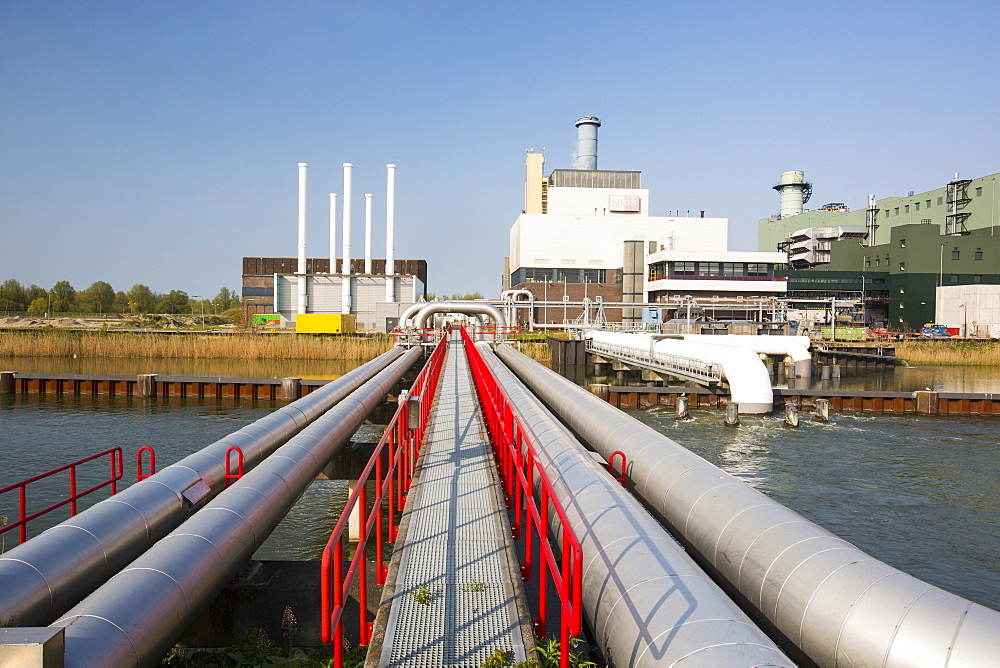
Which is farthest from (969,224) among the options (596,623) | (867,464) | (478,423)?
(596,623)

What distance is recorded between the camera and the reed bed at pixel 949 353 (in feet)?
166

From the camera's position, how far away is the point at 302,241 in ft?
218

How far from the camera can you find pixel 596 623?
4.73 metres

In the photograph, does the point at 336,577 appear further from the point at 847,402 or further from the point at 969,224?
the point at 969,224

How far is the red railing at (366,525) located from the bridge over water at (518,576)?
1.4 inches

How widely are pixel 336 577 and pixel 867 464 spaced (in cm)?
1758

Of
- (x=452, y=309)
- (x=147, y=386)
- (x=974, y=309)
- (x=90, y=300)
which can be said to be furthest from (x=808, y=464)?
(x=90, y=300)

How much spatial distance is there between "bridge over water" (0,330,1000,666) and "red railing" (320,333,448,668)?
4 cm

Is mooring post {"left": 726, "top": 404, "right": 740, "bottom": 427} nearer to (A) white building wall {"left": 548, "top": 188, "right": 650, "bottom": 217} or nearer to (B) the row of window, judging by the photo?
(B) the row of window

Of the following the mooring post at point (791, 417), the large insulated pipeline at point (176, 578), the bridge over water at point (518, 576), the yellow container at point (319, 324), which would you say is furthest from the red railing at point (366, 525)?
the yellow container at point (319, 324)

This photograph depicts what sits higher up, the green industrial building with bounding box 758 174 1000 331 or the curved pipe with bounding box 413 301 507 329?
the green industrial building with bounding box 758 174 1000 331

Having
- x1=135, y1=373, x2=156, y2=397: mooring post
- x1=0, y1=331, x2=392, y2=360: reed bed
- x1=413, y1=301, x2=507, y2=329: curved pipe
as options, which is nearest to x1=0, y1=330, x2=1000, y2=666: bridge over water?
x1=135, y1=373, x2=156, y2=397: mooring post

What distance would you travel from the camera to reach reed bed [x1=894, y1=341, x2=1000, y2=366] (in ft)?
166

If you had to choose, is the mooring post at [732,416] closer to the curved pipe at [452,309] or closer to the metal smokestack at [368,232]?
the curved pipe at [452,309]
